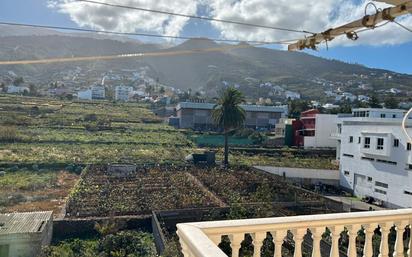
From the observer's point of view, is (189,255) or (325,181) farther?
(325,181)

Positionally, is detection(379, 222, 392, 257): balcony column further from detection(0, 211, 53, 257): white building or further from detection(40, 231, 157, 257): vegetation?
detection(0, 211, 53, 257): white building

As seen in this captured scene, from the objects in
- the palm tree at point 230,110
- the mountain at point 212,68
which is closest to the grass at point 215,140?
the palm tree at point 230,110

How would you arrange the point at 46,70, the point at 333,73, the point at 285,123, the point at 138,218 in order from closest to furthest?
the point at 138,218 → the point at 285,123 → the point at 46,70 → the point at 333,73

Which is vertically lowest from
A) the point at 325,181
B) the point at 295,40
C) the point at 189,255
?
the point at 325,181

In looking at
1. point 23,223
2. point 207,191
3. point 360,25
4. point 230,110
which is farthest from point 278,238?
point 230,110

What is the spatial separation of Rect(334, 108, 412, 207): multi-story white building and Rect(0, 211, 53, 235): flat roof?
12148 millimetres

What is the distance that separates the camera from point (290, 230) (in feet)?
6.89

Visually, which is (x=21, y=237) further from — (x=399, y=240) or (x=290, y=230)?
(x=399, y=240)

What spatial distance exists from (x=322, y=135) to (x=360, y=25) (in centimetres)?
2840

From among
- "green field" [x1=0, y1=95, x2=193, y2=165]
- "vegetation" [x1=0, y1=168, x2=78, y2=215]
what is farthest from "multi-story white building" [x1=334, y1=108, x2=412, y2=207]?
"vegetation" [x1=0, y1=168, x2=78, y2=215]

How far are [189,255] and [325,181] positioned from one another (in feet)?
61.9

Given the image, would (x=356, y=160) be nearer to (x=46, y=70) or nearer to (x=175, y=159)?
(x=175, y=159)

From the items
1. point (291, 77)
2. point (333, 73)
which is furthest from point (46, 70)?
point (333, 73)

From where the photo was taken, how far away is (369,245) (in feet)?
7.50
